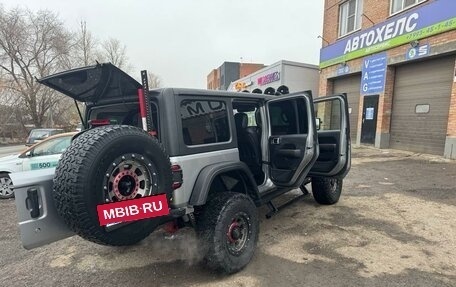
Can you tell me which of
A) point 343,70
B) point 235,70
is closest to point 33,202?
point 343,70

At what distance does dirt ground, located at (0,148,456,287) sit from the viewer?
314cm

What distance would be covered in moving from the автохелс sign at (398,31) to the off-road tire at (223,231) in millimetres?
10173

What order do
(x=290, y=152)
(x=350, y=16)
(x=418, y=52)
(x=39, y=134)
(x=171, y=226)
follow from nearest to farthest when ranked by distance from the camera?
1. (x=171, y=226)
2. (x=290, y=152)
3. (x=418, y=52)
4. (x=350, y=16)
5. (x=39, y=134)

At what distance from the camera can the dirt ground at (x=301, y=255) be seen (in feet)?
10.3

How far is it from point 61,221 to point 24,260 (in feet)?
6.30

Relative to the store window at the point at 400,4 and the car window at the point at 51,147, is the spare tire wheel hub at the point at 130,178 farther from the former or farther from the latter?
the store window at the point at 400,4

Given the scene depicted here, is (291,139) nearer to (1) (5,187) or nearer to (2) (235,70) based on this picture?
(1) (5,187)

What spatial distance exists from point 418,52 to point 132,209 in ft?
38.8

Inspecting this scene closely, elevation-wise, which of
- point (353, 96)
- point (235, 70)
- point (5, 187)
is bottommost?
point (5, 187)

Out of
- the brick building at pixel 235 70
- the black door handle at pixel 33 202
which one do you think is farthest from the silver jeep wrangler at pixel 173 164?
the brick building at pixel 235 70

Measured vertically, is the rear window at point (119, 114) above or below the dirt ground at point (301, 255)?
above

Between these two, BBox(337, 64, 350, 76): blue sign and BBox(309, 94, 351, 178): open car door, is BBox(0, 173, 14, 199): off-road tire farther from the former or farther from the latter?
BBox(337, 64, 350, 76): blue sign

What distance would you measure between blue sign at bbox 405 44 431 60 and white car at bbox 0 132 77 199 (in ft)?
37.7

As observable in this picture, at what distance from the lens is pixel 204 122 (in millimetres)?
3334
